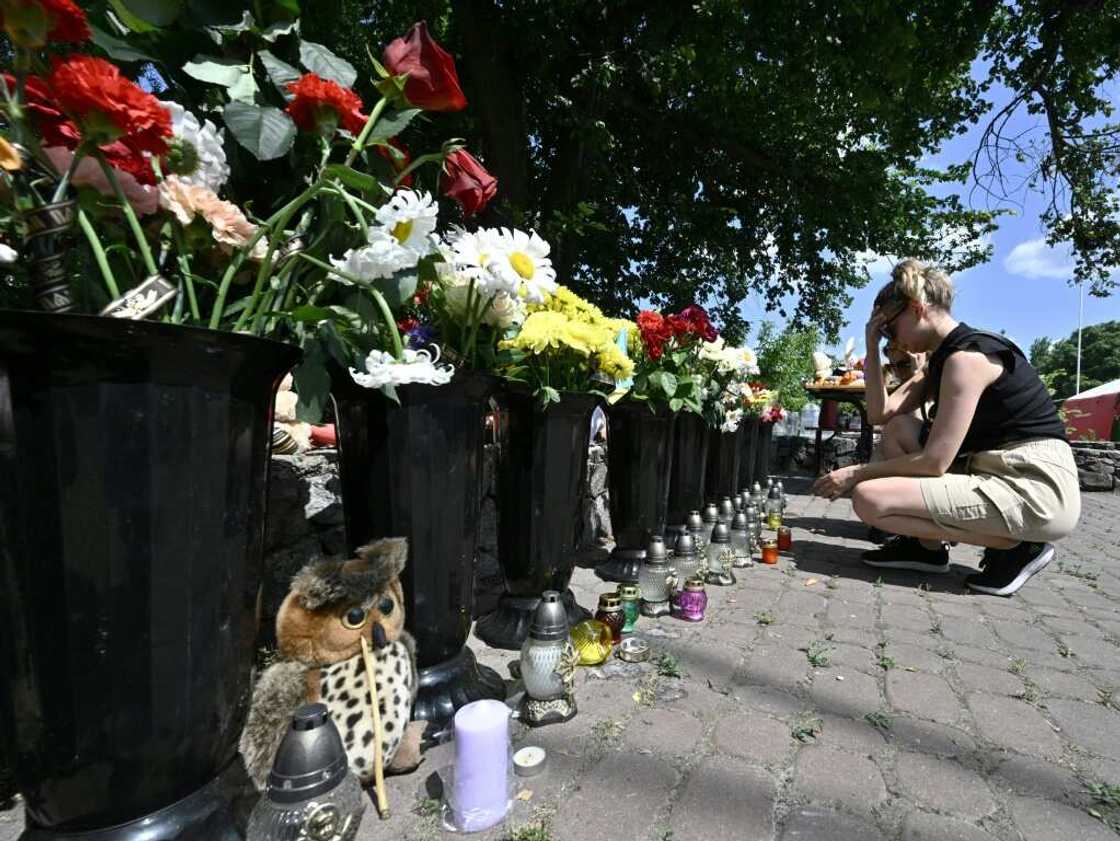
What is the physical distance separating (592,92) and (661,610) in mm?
5065

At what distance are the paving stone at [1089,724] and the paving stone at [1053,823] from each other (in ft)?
1.11

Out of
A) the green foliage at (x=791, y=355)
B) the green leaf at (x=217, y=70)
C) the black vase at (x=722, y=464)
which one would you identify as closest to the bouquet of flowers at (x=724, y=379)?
the black vase at (x=722, y=464)

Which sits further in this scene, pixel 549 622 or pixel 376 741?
pixel 549 622

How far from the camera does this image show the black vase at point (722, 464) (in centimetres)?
394

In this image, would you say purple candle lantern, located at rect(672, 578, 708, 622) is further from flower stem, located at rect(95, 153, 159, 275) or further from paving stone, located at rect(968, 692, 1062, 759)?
flower stem, located at rect(95, 153, 159, 275)

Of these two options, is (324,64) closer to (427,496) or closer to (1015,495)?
(427,496)

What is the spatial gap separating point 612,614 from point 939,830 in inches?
36.7

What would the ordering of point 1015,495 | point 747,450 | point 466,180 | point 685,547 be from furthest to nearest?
point 747,450 < point 1015,495 < point 685,547 < point 466,180

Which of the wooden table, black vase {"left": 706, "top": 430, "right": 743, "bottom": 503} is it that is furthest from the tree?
black vase {"left": 706, "top": 430, "right": 743, "bottom": 503}

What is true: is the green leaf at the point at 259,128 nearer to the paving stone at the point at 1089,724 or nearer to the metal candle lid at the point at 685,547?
the metal candle lid at the point at 685,547

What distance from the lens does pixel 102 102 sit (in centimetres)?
66

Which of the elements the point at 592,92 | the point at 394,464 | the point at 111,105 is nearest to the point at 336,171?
the point at 111,105

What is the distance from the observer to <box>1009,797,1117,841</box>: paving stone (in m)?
1.04

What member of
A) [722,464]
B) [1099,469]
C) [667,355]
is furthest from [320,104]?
[1099,469]
